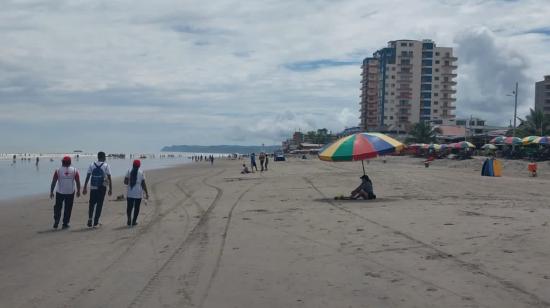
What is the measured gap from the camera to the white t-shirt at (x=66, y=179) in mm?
10898

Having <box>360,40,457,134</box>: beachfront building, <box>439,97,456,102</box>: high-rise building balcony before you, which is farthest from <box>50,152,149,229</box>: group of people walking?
<box>439,97,456,102</box>: high-rise building balcony

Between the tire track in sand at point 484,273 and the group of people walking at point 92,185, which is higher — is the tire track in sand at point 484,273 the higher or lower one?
the lower one

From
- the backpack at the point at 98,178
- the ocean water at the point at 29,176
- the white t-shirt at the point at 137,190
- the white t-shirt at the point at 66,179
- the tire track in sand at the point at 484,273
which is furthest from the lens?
the ocean water at the point at 29,176

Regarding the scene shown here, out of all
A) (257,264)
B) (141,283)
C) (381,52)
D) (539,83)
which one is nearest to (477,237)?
(257,264)

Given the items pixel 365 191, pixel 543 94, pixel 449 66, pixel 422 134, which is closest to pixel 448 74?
pixel 449 66

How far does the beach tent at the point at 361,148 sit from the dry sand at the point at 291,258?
1.77 meters

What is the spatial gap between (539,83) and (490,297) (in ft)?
506

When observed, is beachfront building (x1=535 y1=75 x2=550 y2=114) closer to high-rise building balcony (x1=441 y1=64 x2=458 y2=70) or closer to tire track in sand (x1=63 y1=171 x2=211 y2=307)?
high-rise building balcony (x1=441 y1=64 x2=458 y2=70)

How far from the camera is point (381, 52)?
139 meters

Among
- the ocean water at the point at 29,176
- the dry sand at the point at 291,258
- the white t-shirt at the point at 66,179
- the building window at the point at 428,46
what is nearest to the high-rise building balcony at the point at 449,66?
the building window at the point at 428,46

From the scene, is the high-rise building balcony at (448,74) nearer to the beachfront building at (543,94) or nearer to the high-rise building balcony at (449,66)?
the high-rise building balcony at (449,66)

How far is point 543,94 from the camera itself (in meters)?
140

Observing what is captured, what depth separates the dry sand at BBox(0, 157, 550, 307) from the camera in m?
5.64

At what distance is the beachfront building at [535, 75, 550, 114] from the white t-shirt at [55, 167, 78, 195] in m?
139
